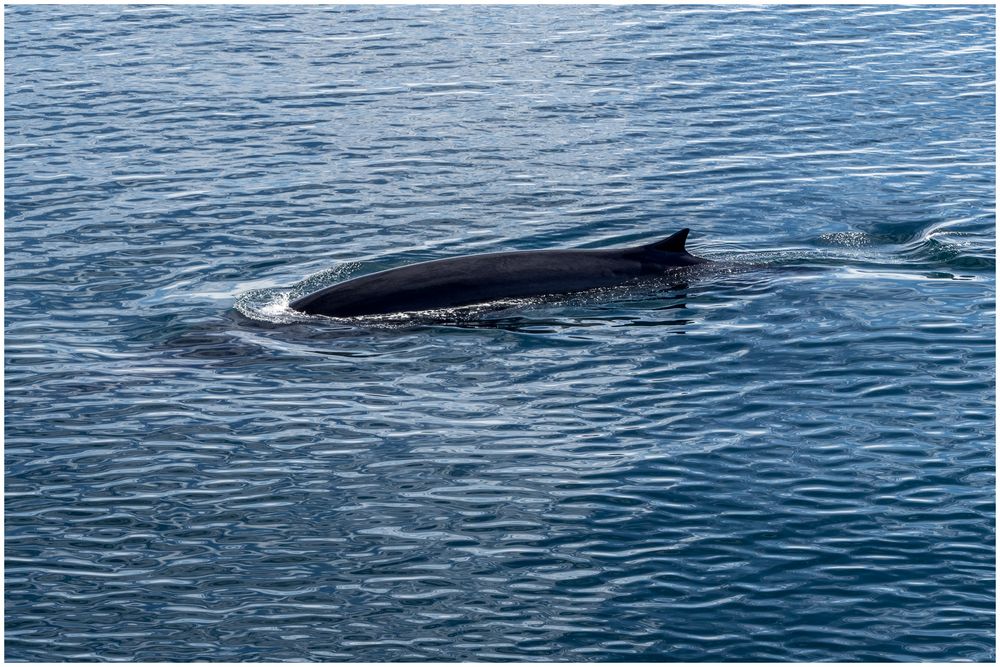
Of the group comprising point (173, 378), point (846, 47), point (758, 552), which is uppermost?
point (846, 47)

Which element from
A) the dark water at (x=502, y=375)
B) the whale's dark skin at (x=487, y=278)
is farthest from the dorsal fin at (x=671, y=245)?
the dark water at (x=502, y=375)

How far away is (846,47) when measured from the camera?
145 ft

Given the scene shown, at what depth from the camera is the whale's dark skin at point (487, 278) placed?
2356 centimetres

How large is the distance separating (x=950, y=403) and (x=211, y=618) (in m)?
10.8

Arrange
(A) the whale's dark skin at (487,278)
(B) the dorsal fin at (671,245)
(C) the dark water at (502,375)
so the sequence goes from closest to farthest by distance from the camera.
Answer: (C) the dark water at (502,375) < (A) the whale's dark skin at (487,278) < (B) the dorsal fin at (671,245)

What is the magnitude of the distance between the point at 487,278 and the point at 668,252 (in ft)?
11.1

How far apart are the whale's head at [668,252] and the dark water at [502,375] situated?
1.55ft

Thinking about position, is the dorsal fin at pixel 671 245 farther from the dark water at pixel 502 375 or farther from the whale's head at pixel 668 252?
the dark water at pixel 502 375

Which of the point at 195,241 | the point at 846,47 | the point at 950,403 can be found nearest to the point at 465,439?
the point at 950,403

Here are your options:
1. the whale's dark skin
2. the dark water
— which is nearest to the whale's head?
→ the whale's dark skin

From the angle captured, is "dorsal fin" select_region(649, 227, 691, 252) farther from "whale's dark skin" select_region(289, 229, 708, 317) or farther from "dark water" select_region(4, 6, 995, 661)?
"dark water" select_region(4, 6, 995, 661)

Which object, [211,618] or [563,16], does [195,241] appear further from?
[563,16]

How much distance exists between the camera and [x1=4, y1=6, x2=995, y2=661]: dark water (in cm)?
1499

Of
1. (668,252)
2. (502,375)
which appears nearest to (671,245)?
(668,252)
